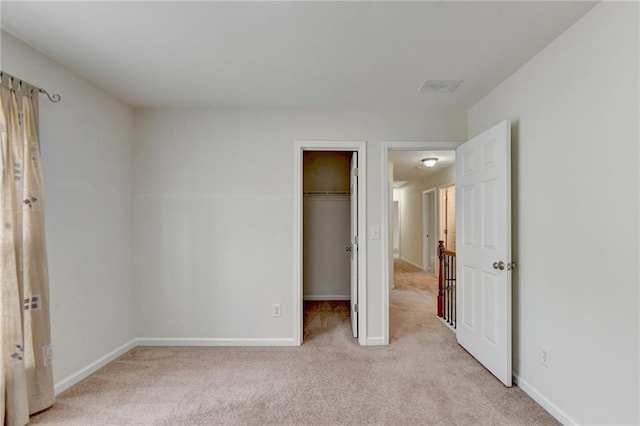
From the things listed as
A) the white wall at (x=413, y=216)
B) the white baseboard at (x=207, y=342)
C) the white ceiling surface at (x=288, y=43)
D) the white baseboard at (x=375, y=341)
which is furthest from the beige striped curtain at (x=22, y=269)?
the white wall at (x=413, y=216)

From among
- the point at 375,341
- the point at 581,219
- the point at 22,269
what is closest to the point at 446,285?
the point at 375,341

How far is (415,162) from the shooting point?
5.87 m

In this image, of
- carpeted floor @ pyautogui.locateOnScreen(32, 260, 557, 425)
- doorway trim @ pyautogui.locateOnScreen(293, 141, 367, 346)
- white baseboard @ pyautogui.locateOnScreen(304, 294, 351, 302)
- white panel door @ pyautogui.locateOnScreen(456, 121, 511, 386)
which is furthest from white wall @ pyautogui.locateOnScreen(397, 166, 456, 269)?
carpeted floor @ pyautogui.locateOnScreen(32, 260, 557, 425)

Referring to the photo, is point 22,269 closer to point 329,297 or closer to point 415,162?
point 329,297

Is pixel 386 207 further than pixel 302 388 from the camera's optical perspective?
Yes

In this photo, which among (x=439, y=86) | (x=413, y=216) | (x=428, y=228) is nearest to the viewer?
(x=439, y=86)

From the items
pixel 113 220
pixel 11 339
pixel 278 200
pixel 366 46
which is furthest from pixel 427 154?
pixel 11 339

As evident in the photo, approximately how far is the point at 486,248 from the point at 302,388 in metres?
1.82

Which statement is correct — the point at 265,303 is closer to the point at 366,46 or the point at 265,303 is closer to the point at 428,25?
the point at 366,46

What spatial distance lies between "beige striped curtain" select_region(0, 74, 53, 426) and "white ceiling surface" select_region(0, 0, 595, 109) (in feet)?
1.75

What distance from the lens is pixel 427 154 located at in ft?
17.0

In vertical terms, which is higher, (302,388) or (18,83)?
(18,83)

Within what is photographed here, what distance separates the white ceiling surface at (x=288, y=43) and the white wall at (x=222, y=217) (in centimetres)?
41

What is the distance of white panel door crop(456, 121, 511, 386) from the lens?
2.24m
